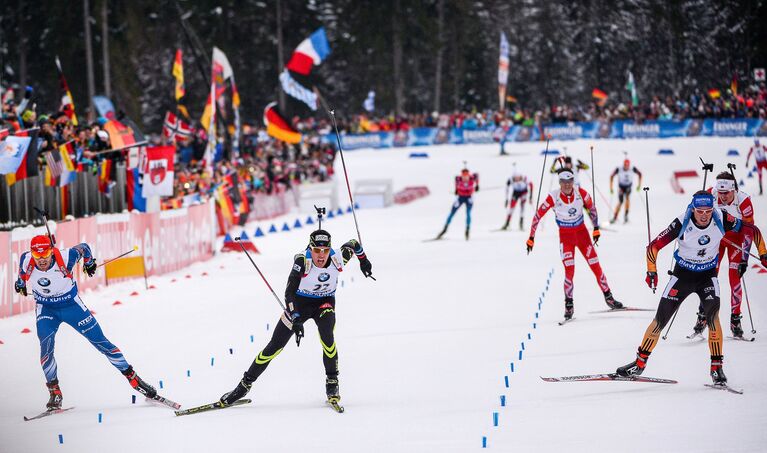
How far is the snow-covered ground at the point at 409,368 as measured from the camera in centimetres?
888

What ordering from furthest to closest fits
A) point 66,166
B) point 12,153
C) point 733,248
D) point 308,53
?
point 308,53 < point 66,166 < point 12,153 < point 733,248

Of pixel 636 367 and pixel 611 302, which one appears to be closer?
pixel 636 367

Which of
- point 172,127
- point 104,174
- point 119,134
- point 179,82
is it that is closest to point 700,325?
point 104,174

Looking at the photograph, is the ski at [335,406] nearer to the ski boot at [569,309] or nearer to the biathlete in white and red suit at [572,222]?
the ski boot at [569,309]

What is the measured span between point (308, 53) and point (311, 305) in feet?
86.6

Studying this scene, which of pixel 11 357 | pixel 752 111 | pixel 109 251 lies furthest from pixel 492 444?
pixel 752 111

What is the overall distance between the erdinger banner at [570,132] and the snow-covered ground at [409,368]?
2925 centimetres

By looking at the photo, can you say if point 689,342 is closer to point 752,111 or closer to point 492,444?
point 492,444

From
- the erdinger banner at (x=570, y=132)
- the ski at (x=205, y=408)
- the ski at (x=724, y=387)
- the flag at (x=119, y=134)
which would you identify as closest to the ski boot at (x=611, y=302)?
the ski at (x=724, y=387)

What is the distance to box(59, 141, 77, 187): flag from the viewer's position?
18828 mm

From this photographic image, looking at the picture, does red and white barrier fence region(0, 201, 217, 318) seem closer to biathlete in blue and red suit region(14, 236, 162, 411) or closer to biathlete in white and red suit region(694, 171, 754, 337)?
biathlete in blue and red suit region(14, 236, 162, 411)

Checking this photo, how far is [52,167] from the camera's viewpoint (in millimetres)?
18422

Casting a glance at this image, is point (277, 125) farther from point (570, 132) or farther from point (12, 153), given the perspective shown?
point (570, 132)

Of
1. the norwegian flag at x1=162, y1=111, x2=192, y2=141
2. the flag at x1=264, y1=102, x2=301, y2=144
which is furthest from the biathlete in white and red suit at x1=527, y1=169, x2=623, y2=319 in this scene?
the flag at x1=264, y1=102, x2=301, y2=144
